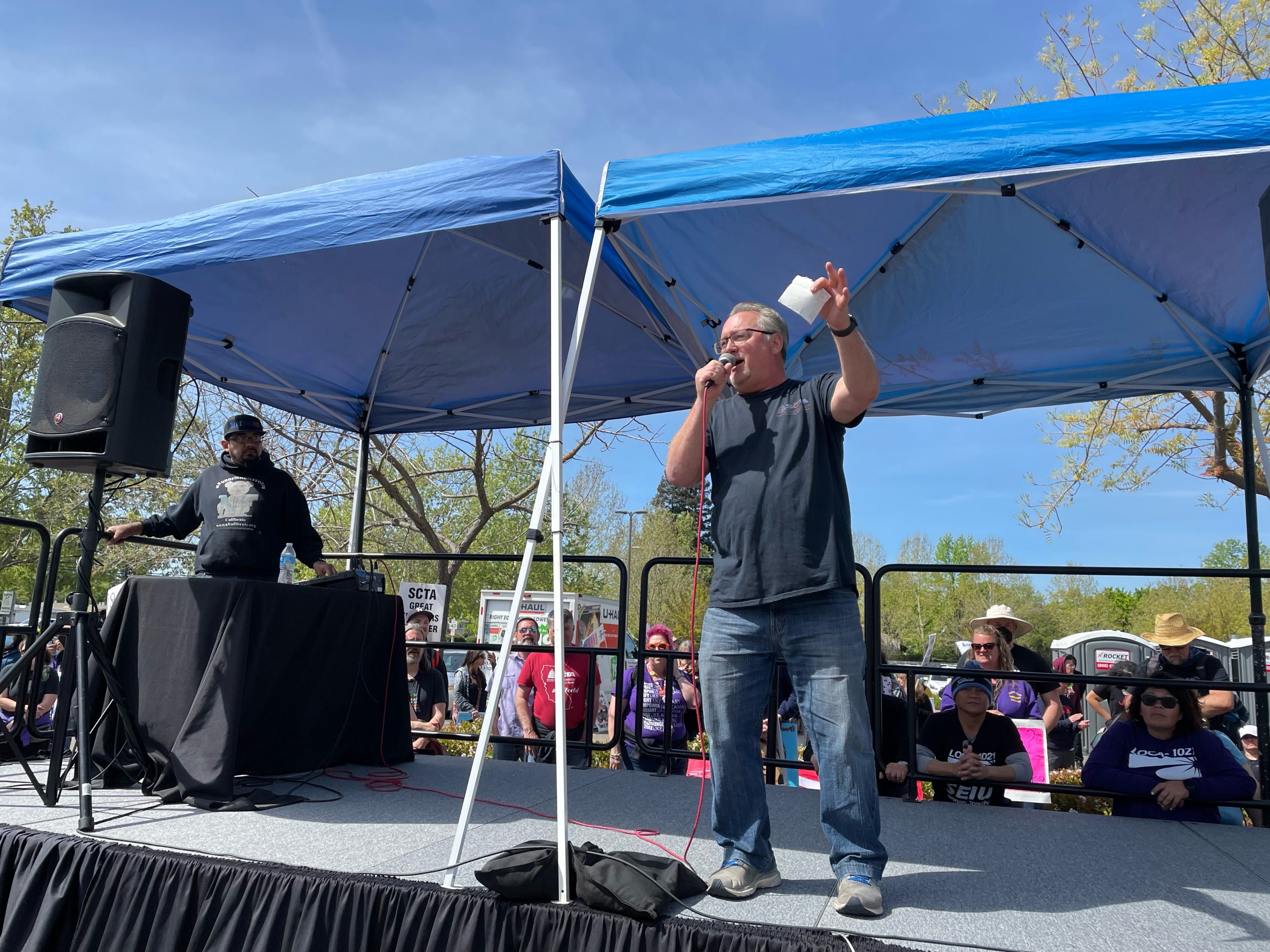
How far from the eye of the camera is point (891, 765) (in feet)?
13.8

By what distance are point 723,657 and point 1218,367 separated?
4433 millimetres

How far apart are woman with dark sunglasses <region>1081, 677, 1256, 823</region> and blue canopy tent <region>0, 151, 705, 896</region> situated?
114 inches

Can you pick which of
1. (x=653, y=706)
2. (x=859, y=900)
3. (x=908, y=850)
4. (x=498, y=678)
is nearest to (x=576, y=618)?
(x=653, y=706)

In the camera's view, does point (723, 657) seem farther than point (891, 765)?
No

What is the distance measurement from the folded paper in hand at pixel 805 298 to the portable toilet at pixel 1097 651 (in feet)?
30.2

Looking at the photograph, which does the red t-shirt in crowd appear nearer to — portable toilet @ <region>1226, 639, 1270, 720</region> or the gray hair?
the gray hair

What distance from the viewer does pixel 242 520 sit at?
425 cm

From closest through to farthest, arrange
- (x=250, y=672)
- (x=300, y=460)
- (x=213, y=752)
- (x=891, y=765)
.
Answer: (x=213, y=752), (x=250, y=672), (x=891, y=765), (x=300, y=460)

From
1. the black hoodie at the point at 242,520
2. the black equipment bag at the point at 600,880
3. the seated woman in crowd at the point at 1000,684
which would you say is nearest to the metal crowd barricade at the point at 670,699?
the seated woman in crowd at the point at 1000,684

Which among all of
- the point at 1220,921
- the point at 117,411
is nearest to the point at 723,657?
the point at 1220,921

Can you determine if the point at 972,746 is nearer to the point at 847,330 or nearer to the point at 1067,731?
the point at 847,330

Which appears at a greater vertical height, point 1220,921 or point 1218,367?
point 1218,367

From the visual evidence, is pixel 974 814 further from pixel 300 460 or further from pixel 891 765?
pixel 300 460

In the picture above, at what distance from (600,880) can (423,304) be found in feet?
14.8
